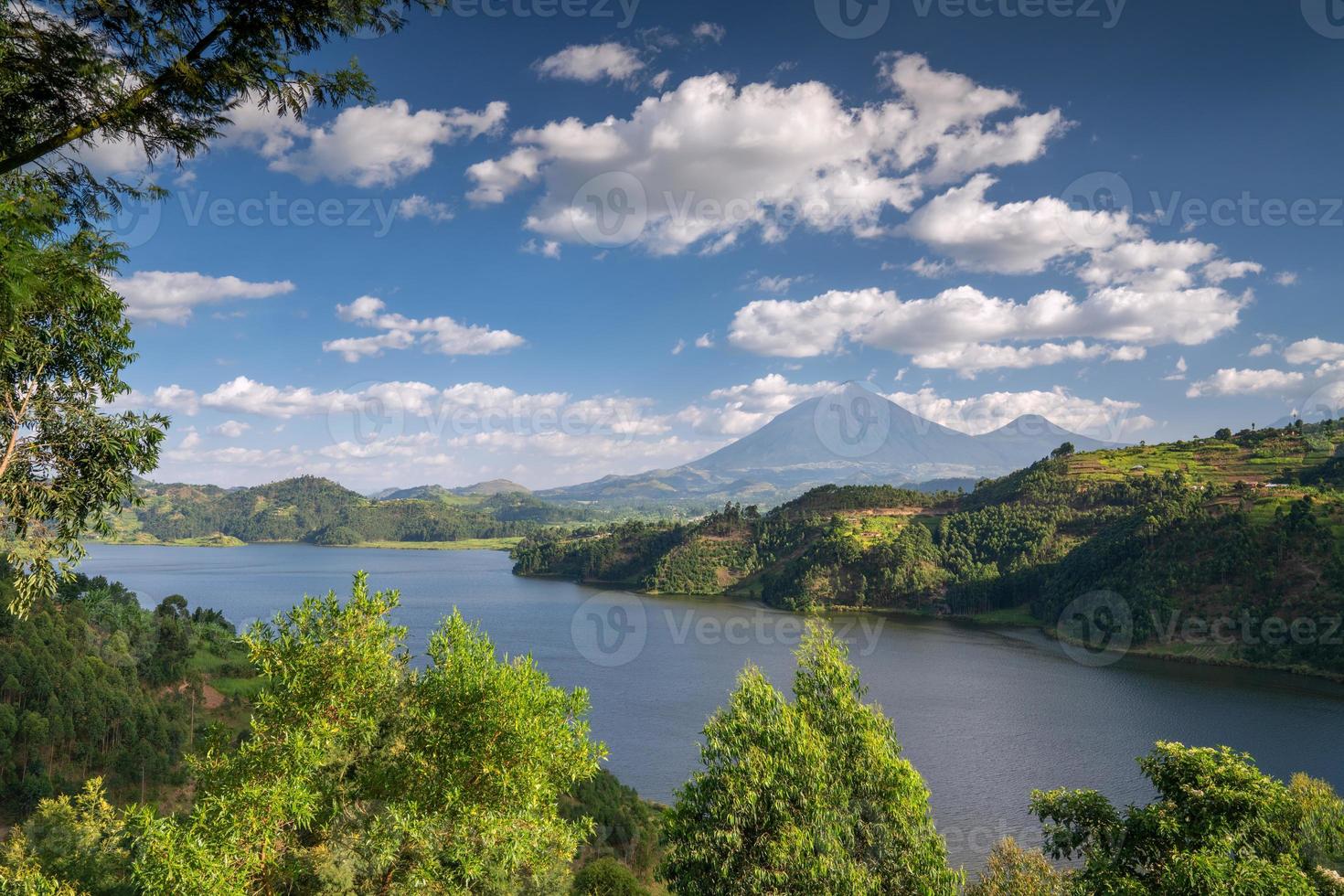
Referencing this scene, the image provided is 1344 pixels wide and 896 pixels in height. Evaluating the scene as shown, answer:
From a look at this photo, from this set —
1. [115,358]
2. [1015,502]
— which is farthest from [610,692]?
[1015,502]

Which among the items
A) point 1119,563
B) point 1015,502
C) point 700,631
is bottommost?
point 700,631

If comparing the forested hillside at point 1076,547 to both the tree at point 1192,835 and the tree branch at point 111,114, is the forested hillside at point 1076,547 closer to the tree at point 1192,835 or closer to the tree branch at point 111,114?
the tree at point 1192,835

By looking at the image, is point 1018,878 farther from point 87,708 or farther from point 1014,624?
point 1014,624

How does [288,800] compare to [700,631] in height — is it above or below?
above

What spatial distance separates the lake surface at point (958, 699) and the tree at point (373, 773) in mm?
32925

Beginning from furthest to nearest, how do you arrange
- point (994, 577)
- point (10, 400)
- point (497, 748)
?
point (994, 577), point (497, 748), point (10, 400)

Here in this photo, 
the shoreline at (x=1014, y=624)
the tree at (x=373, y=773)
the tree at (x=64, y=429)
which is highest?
the tree at (x=64, y=429)

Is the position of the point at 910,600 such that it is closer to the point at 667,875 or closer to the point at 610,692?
the point at 610,692

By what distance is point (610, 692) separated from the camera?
6950 cm

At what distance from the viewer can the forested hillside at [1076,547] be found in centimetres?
8256

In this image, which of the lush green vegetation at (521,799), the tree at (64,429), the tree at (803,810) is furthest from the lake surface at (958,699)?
the tree at (64,429)

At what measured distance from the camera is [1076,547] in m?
117

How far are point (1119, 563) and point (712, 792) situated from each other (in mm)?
109263

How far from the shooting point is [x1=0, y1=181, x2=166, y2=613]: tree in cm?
895
